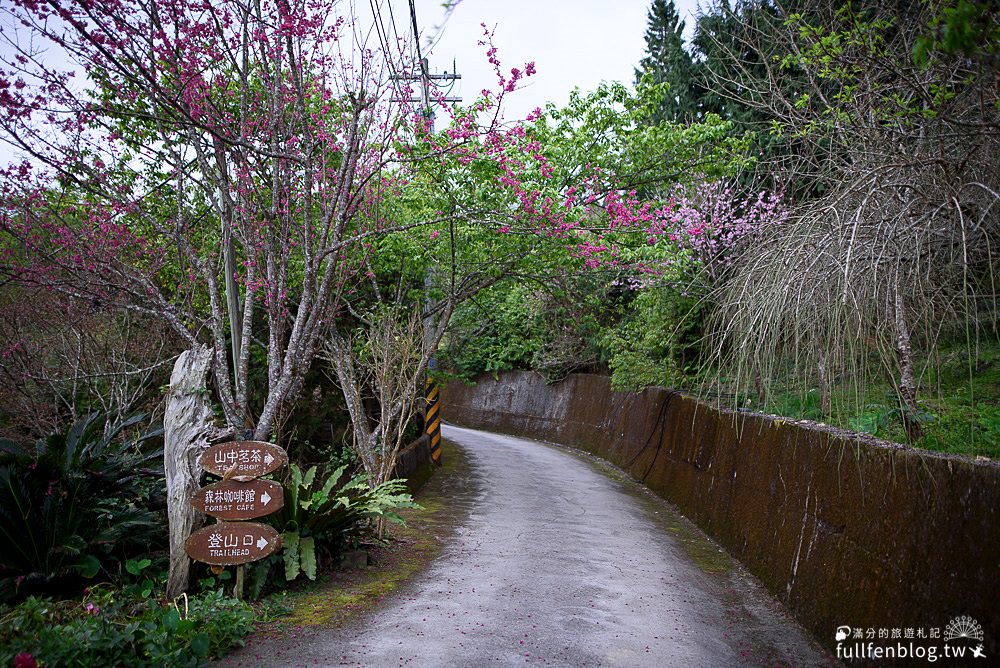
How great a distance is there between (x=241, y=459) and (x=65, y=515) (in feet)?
4.94

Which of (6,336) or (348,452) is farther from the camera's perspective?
(348,452)

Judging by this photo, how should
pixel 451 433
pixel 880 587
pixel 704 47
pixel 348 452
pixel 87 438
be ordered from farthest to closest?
1. pixel 451 433
2. pixel 704 47
3. pixel 348 452
4. pixel 87 438
5. pixel 880 587

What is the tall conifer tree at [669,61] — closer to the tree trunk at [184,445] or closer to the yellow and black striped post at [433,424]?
the yellow and black striped post at [433,424]

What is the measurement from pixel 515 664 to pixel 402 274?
28.2ft

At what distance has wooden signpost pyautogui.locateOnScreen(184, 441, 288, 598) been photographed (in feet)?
20.4

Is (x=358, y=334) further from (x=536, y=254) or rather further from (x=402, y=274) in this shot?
(x=536, y=254)

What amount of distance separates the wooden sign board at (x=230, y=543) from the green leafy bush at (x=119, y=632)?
0.45m

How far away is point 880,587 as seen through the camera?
4.85 meters

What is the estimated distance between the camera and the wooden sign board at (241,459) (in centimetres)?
641

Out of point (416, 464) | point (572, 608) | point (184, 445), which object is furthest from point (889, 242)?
point (416, 464)

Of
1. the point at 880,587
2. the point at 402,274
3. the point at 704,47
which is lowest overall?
the point at 880,587

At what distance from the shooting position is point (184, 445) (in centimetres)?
654

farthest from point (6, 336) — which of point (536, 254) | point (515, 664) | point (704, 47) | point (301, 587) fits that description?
point (704, 47)

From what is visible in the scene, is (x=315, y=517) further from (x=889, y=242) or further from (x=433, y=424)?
(x=433, y=424)
